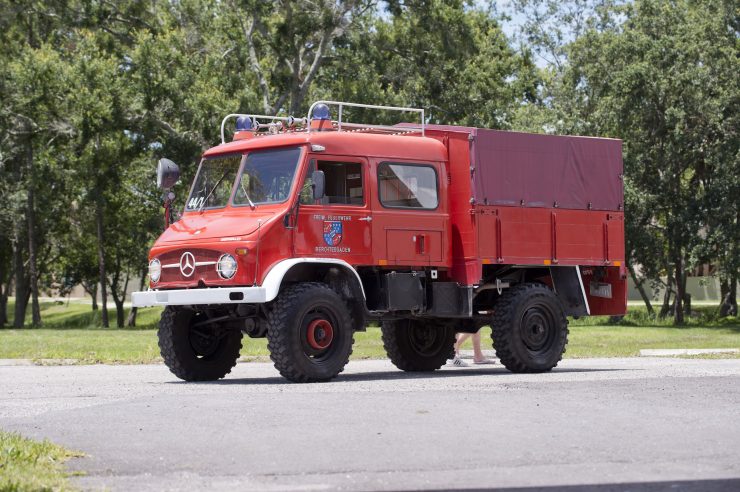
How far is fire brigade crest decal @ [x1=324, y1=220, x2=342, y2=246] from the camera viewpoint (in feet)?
54.6

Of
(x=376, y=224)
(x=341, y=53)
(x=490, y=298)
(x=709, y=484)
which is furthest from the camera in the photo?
(x=341, y=53)

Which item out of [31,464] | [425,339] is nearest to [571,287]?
[425,339]

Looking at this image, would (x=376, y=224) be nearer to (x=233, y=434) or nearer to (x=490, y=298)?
(x=490, y=298)

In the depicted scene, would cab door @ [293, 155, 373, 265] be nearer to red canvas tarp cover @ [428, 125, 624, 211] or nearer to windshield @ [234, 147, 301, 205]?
windshield @ [234, 147, 301, 205]

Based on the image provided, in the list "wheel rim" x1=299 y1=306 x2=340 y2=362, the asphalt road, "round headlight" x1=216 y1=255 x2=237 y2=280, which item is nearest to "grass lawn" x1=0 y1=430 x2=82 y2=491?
the asphalt road

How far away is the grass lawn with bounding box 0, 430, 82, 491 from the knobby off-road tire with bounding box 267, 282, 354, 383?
589cm

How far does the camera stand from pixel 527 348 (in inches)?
717

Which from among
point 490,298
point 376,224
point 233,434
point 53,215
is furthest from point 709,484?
point 53,215

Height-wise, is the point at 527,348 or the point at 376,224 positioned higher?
the point at 376,224

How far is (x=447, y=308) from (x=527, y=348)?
4.11ft

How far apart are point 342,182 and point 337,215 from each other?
20.4 inches

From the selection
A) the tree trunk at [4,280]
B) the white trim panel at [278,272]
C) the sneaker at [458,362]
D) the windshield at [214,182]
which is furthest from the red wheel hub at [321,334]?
the tree trunk at [4,280]

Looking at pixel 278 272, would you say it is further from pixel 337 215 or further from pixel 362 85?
pixel 362 85

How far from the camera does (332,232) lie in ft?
54.8
